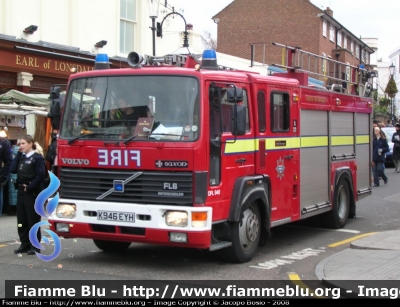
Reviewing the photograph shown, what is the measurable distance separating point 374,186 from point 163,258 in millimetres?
12804

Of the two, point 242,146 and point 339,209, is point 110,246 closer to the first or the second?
point 242,146

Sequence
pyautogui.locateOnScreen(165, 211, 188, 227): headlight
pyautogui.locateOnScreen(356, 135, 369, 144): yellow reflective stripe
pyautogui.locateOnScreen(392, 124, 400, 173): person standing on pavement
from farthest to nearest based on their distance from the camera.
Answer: pyautogui.locateOnScreen(392, 124, 400, 173): person standing on pavement
pyautogui.locateOnScreen(356, 135, 369, 144): yellow reflective stripe
pyautogui.locateOnScreen(165, 211, 188, 227): headlight

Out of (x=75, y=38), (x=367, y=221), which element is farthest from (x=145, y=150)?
(x=75, y=38)

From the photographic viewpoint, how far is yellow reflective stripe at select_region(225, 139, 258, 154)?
856 cm

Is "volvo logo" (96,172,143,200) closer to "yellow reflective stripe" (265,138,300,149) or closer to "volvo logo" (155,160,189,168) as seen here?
"volvo logo" (155,160,189,168)

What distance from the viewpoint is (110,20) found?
21.4 metres

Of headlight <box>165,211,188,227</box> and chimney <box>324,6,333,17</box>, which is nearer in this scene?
headlight <box>165,211,188,227</box>

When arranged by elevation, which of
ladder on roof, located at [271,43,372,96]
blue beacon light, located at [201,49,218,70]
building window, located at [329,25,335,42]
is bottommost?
blue beacon light, located at [201,49,218,70]

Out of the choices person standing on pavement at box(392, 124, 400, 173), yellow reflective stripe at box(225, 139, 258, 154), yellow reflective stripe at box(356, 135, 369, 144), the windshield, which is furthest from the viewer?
person standing on pavement at box(392, 124, 400, 173)

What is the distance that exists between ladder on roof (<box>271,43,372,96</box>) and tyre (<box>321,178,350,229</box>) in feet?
6.30

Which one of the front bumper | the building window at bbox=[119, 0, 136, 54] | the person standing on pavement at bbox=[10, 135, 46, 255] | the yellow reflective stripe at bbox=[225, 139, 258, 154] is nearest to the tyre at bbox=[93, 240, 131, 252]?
the person standing on pavement at bbox=[10, 135, 46, 255]

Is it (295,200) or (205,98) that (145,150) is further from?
(295,200)

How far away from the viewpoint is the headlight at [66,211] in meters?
8.66

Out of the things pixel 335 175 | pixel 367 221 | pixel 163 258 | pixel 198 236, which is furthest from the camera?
pixel 367 221
